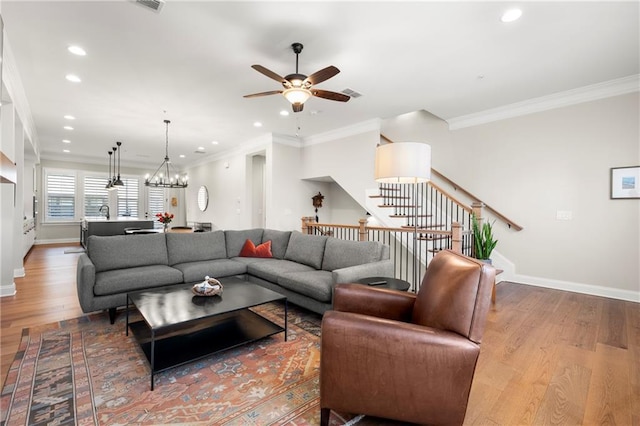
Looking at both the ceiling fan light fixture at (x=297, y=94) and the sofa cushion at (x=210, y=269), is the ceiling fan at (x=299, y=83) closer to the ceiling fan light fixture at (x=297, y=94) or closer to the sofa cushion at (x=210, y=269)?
the ceiling fan light fixture at (x=297, y=94)

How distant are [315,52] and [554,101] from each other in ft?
12.2

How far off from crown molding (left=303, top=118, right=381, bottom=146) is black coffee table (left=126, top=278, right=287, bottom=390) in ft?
12.7

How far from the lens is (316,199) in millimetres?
7383

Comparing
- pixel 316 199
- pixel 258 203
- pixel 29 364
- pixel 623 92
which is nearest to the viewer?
pixel 29 364

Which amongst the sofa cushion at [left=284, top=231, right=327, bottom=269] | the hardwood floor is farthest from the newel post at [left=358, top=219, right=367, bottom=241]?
the hardwood floor

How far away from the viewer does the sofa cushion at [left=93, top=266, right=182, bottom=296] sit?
314cm

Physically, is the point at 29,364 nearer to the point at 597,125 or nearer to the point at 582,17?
the point at 582,17

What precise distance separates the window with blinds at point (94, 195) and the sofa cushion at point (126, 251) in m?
7.28

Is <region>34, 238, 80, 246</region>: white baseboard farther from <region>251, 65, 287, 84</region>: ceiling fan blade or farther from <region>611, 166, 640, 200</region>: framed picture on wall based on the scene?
<region>611, 166, 640, 200</region>: framed picture on wall

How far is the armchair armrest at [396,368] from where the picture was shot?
1.52 meters

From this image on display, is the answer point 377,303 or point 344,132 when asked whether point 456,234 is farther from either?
point 344,132

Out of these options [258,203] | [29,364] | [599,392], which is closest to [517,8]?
[599,392]

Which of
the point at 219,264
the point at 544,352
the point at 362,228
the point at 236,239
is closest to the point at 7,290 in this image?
the point at 219,264

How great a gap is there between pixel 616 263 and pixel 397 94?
372 cm
